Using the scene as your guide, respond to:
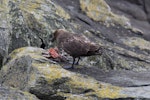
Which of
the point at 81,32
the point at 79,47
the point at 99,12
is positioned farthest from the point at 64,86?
the point at 99,12

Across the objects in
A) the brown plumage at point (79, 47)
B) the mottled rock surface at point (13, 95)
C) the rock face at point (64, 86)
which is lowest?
the mottled rock surface at point (13, 95)

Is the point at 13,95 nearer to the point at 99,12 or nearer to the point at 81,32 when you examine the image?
the point at 81,32

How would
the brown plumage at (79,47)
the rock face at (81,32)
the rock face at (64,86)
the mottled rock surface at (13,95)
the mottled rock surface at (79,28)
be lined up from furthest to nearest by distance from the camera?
the mottled rock surface at (79,28), the brown plumage at (79,47), the rock face at (81,32), the rock face at (64,86), the mottled rock surface at (13,95)

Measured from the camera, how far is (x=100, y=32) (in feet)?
38.9

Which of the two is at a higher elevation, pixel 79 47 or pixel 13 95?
pixel 79 47

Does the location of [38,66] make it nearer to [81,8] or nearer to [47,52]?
[47,52]

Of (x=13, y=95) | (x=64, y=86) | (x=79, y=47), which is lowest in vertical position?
(x=13, y=95)

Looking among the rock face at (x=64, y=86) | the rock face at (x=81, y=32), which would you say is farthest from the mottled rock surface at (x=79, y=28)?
the rock face at (x=64, y=86)

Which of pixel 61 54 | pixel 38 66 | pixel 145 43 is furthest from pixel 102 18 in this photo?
pixel 38 66

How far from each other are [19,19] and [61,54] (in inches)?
88.3

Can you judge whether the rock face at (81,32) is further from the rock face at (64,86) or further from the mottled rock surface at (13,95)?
the mottled rock surface at (13,95)

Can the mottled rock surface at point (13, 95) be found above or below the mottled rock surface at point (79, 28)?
below

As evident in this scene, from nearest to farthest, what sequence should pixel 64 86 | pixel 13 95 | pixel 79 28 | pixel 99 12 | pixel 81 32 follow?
1. pixel 13 95
2. pixel 64 86
3. pixel 81 32
4. pixel 79 28
5. pixel 99 12

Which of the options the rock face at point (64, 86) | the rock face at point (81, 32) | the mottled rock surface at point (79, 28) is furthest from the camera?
the mottled rock surface at point (79, 28)
